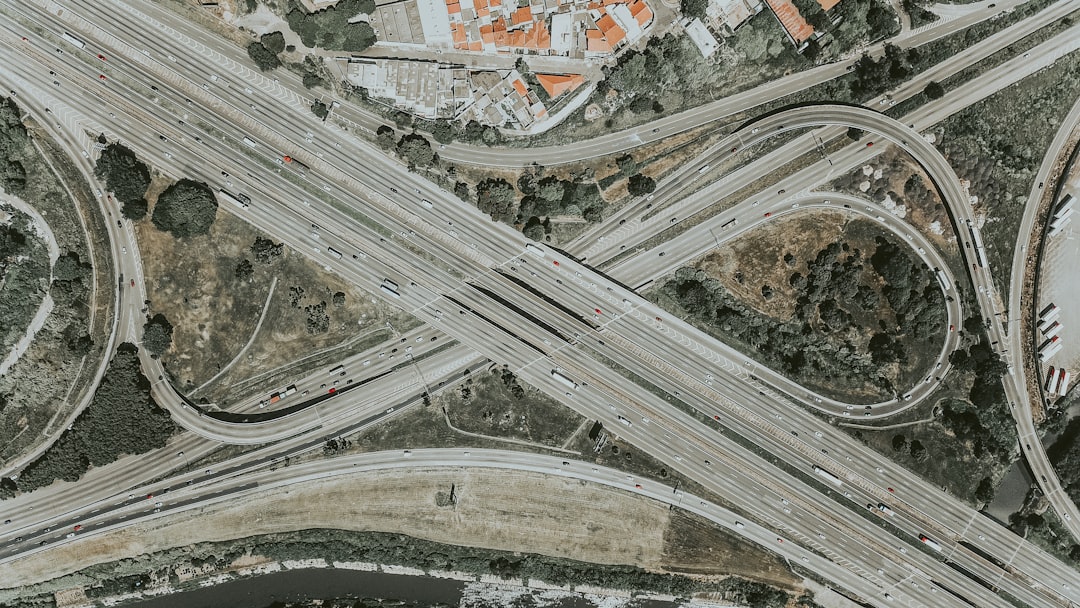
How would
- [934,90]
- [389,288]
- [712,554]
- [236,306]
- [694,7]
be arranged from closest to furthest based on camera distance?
1. [694,7]
2. [934,90]
3. [389,288]
4. [236,306]
5. [712,554]

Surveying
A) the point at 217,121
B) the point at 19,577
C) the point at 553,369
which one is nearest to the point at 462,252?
the point at 553,369

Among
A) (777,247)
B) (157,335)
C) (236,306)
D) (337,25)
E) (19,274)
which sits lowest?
(19,274)

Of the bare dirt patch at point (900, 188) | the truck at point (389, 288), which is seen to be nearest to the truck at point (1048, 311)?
the bare dirt patch at point (900, 188)

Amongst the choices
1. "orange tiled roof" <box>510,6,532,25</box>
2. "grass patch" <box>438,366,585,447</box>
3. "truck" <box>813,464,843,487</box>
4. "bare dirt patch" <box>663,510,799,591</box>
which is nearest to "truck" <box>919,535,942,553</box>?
"truck" <box>813,464,843,487</box>

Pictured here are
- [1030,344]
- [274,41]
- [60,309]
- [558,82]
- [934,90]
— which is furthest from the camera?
[1030,344]

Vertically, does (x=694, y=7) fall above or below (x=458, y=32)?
above

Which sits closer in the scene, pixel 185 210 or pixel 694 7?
pixel 185 210

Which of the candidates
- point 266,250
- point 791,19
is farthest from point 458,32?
point 791,19

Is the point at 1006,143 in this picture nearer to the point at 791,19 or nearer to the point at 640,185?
the point at 791,19
